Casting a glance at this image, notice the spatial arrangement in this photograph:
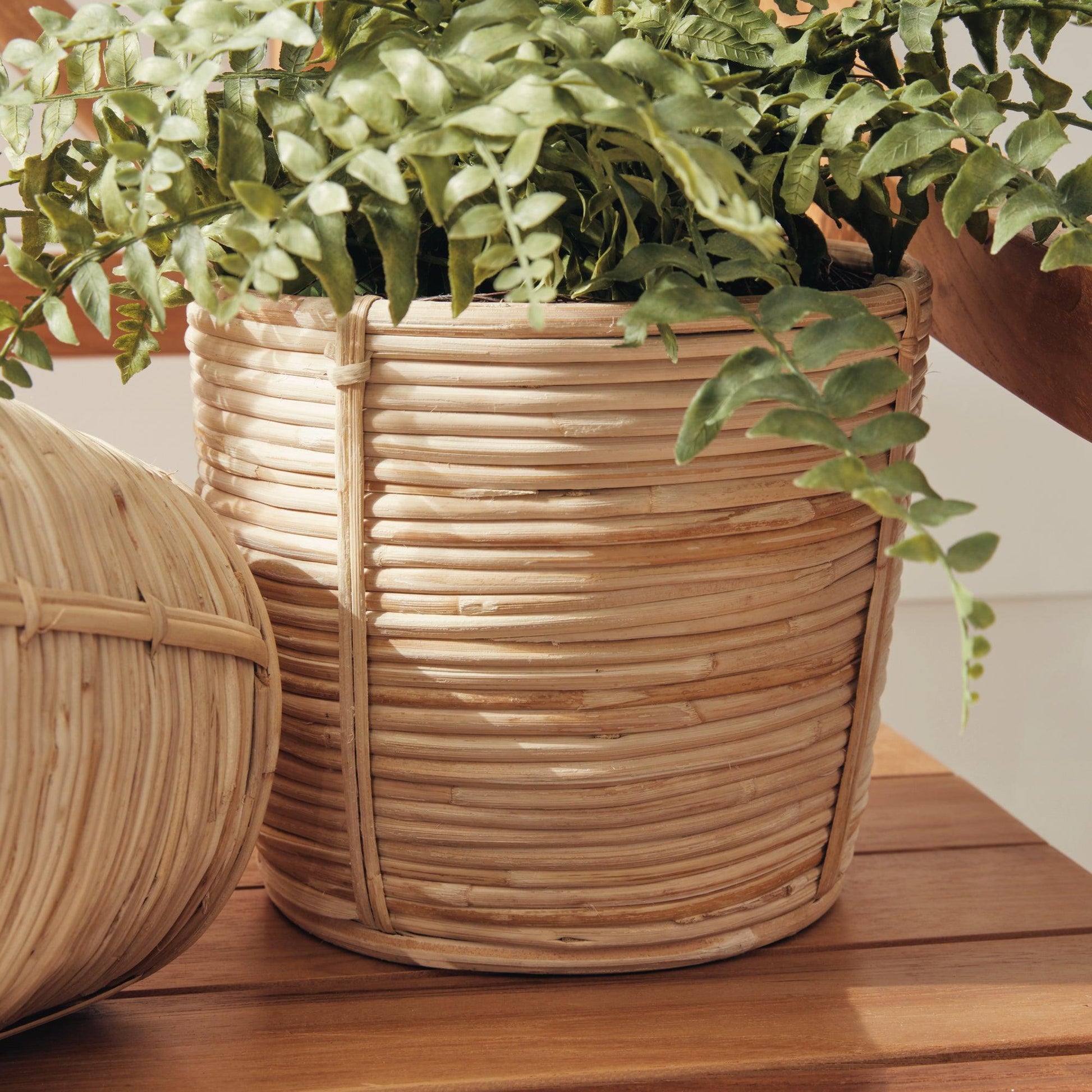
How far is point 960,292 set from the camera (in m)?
0.74

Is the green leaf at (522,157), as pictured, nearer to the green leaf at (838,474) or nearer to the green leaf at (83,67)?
the green leaf at (838,474)

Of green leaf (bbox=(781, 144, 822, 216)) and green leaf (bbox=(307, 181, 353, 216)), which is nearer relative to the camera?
green leaf (bbox=(307, 181, 353, 216))

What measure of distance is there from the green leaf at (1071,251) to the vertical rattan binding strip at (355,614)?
279mm

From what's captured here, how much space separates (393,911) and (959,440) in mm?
1294

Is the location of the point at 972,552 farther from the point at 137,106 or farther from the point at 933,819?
the point at 933,819

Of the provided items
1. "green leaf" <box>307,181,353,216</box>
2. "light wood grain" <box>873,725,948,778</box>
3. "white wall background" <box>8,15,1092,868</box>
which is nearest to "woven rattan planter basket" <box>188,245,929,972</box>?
"green leaf" <box>307,181,353,216</box>

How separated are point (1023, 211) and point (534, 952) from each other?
0.39 m

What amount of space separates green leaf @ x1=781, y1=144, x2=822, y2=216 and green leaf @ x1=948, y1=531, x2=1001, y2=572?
23 centimetres

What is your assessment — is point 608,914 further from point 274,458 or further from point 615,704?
point 274,458

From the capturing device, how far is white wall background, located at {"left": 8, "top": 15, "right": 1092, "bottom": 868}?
4.73 feet

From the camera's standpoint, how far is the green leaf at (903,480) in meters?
0.40

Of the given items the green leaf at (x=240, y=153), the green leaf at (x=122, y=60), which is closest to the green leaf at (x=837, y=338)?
the green leaf at (x=240, y=153)

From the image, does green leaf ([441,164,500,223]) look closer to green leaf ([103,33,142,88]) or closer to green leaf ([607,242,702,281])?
green leaf ([607,242,702,281])

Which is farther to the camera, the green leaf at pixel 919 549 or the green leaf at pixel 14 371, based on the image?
the green leaf at pixel 14 371
